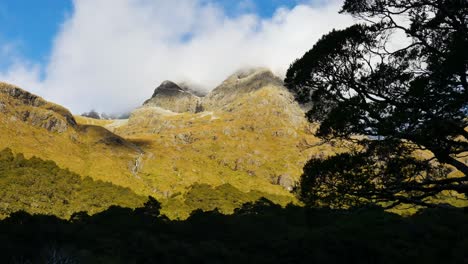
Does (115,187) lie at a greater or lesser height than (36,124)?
lesser

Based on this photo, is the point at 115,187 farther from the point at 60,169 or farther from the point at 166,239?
the point at 166,239

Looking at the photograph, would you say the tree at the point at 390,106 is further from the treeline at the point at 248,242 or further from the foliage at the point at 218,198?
the foliage at the point at 218,198

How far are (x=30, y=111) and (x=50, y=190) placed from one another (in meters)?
69.5

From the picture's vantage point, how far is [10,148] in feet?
425

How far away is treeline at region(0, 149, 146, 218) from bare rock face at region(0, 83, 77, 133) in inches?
1542

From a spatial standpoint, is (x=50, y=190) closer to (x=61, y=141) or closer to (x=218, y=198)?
(x=218, y=198)

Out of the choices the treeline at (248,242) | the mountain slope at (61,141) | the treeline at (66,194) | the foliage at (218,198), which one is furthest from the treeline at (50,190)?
the treeline at (248,242)

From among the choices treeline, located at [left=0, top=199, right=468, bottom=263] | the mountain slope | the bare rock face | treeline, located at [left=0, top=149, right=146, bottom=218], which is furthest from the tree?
the bare rock face

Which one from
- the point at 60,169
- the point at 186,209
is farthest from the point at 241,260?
the point at 60,169

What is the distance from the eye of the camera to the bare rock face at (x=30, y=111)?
16075 cm

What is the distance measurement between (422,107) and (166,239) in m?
38.7

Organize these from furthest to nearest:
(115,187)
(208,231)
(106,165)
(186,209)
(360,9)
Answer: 1. (106,165)
2. (115,187)
3. (186,209)
4. (208,231)
5. (360,9)

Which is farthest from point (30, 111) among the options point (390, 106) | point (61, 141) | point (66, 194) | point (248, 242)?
point (390, 106)

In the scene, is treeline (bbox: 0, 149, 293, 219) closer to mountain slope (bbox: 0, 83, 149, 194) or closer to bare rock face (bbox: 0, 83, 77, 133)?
mountain slope (bbox: 0, 83, 149, 194)
